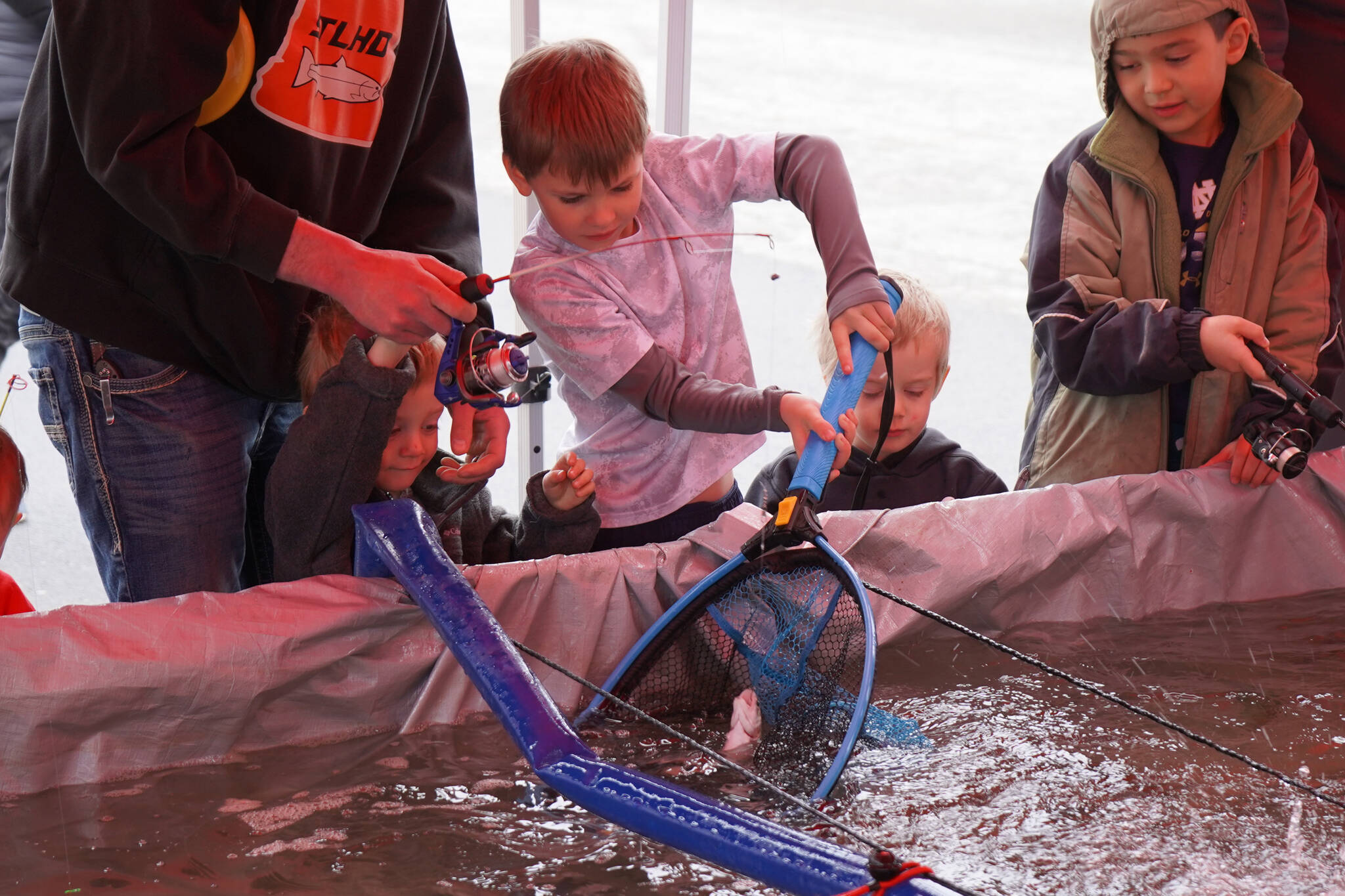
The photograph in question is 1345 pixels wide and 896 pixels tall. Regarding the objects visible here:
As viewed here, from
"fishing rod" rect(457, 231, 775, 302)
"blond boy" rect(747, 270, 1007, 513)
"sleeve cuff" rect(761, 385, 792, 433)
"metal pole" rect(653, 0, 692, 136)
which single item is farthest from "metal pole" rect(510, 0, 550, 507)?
"sleeve cuff" rect(761, 385, 792, 433)

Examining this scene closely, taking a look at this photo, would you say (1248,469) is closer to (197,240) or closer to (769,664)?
(769,664)

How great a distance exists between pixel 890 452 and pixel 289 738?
0.95m

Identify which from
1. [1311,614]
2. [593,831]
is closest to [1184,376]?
[1311,614]

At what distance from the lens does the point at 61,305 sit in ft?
3.80

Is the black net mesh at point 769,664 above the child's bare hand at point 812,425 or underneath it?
underneath

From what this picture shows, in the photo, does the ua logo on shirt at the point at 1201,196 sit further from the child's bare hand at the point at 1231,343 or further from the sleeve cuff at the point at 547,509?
the sleeve cuff at the point at 547,509

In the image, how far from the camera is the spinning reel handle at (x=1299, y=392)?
4.53ft

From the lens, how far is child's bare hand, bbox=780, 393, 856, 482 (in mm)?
1227

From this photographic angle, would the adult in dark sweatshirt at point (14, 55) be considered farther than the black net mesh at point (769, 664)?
Yes

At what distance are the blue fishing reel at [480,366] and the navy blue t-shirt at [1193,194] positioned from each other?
1.03 meters

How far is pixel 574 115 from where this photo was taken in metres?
1.28

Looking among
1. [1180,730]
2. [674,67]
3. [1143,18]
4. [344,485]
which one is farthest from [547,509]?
[674,67]

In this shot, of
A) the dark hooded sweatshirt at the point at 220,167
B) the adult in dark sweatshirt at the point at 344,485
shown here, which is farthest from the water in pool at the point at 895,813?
the dark hooded sweatshirt at the point at 220,167

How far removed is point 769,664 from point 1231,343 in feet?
2.44
